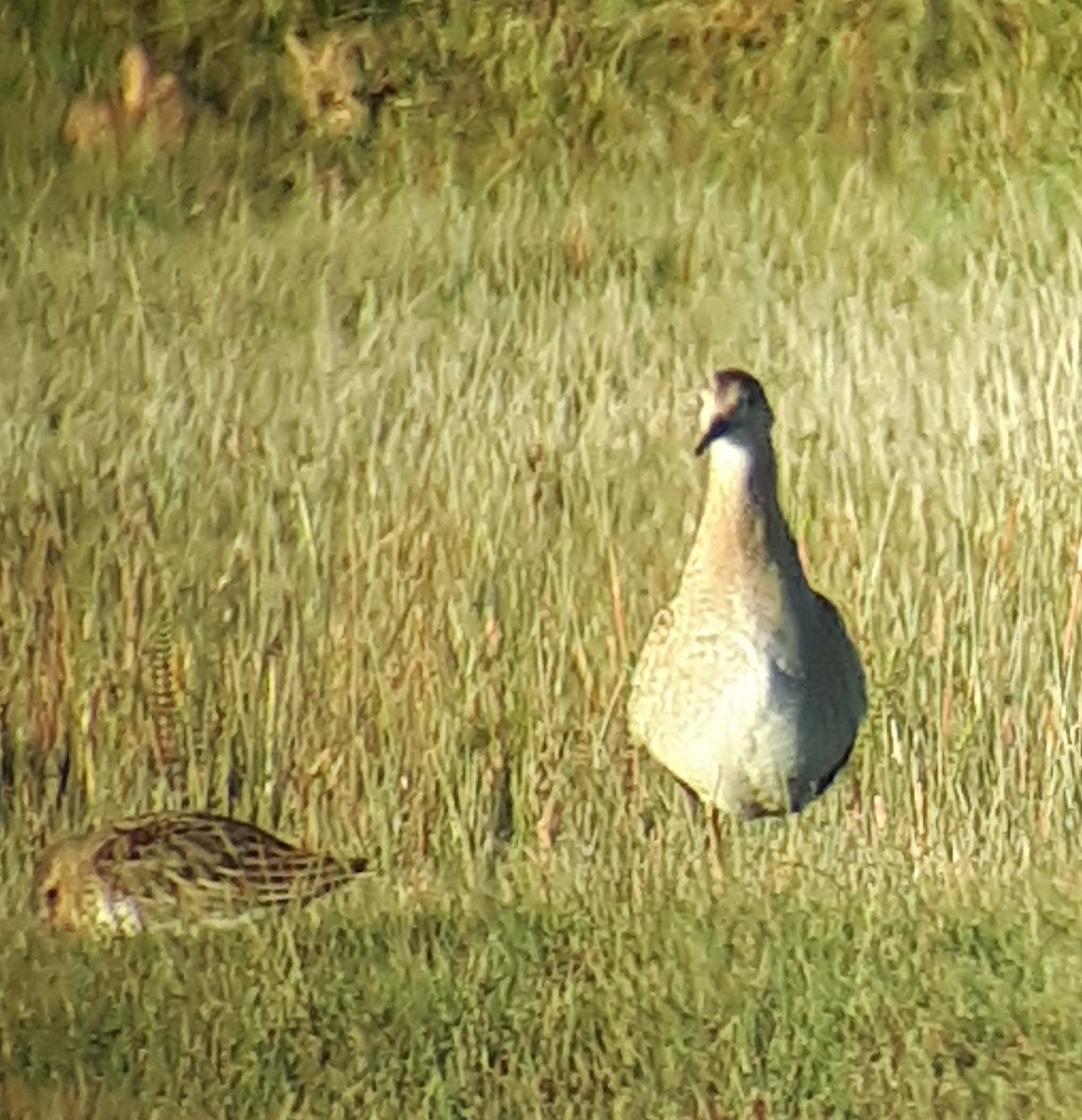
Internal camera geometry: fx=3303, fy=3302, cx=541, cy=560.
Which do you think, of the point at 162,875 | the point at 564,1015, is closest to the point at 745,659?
the point at 564,1015

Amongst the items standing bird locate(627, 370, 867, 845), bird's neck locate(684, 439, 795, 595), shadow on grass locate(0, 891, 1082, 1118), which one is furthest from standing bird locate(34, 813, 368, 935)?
bird's neck locate(684, 439, 795, 595)

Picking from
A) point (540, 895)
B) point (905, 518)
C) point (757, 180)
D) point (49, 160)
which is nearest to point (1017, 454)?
point (905, 518)

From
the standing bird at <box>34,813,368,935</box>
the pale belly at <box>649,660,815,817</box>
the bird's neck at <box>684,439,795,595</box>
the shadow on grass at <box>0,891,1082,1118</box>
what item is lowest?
the shadow on grass at <box>0,891,1082,1118</box>

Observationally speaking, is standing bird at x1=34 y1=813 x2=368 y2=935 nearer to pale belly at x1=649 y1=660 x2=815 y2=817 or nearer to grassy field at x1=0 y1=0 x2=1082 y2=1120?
grassy field at x1=0 y1=0 x2=1082 y2=1120

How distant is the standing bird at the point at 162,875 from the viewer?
8.92 feet

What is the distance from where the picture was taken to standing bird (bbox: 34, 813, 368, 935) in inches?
107

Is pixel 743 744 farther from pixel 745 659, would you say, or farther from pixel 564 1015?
pixel 564 1015

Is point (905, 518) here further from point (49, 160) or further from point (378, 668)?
point (49, 160)

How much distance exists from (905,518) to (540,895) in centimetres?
44

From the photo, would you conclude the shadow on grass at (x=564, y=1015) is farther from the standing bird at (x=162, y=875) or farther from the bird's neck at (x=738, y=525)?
the bird's neck at (x=738, y=525)

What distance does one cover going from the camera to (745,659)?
270 centimetres

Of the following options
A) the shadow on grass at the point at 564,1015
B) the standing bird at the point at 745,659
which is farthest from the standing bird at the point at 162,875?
the standing bird at the point at 745,659

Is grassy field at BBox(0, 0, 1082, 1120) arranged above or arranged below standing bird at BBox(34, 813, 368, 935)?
above

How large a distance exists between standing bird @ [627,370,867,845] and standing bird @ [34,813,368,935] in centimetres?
33
